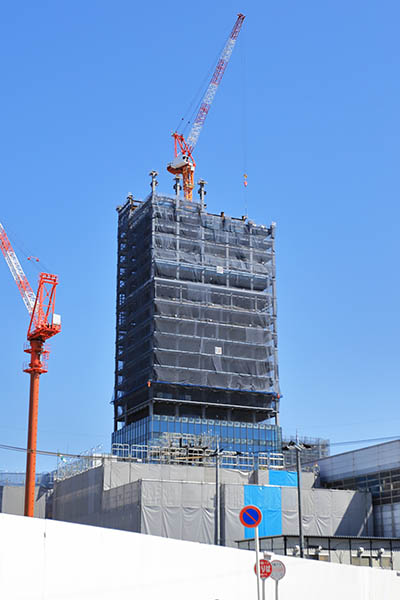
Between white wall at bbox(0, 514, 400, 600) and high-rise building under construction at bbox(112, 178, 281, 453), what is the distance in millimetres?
104908

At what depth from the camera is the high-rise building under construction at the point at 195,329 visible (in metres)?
133

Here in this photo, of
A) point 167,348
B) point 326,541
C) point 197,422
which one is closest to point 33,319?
point 167,348

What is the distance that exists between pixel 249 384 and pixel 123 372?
2238 cm

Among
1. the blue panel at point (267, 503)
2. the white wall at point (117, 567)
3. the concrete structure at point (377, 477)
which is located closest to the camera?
the white wall at point (117, 567)

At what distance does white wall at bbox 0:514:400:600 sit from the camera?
18.8m

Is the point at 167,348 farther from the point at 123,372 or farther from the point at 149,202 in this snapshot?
the point at 149,202

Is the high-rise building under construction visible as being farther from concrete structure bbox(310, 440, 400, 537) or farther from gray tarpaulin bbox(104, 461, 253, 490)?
gray tarpaulin bbox(104, 461, 253, 490)

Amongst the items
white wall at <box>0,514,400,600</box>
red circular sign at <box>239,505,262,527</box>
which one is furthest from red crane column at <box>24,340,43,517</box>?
red circular sign at <box>239,505,262,527</box>

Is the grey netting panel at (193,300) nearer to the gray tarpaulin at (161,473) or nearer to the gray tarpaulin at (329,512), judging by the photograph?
the gray tarpaulin at (161,473)

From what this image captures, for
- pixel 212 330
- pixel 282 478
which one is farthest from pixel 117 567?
pixel 212 330

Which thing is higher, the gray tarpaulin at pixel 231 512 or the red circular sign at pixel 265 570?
the gray tarpaulin at pixel 231 512

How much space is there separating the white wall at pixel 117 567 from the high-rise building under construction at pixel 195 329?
105 meters

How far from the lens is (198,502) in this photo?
238 ft

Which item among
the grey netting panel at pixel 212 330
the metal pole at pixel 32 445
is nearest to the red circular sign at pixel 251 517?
the metal pole at pixel 32 445
